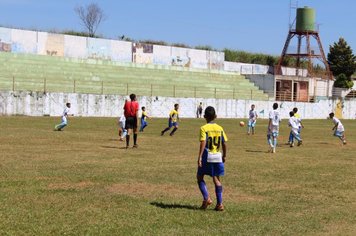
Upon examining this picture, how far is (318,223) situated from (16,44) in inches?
1966

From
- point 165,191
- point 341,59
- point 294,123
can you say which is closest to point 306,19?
point 341,59

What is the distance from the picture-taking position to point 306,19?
8038cm

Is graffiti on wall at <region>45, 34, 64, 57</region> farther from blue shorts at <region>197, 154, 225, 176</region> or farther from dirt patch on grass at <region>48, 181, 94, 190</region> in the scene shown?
blue shorts at <region>197, 154, 225, 176</region>

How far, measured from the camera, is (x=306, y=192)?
11.9 meters

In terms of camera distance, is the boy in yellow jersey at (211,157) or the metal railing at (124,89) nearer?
the boy in yellow jersey at (211,157)

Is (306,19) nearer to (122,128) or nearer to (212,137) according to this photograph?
(122,128)

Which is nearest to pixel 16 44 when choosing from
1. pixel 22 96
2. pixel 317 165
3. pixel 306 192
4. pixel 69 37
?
pixel 69 37

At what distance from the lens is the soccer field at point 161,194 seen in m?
8.49

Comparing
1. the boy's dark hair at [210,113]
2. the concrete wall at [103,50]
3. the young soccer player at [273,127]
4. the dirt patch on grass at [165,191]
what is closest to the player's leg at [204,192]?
the boy's dark hair at [210,113]

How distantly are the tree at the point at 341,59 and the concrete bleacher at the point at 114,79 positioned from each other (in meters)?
28.8

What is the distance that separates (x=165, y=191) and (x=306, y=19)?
7273cm

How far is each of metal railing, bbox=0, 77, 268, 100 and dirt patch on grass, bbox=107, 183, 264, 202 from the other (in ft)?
114

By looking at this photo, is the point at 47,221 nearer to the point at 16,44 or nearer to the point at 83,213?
the point at 83,213

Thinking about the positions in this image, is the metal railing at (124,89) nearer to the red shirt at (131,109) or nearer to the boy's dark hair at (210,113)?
the red shirt at (131,109)
